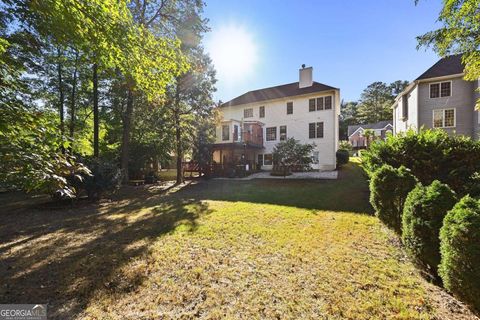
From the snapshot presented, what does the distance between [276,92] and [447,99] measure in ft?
50.7

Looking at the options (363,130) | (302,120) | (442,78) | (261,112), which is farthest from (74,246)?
(363,130)

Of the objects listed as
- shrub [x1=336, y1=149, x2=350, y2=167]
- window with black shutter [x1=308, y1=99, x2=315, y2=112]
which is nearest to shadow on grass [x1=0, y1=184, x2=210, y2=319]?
window with black shutter [x1=308, y1=99, x2=315, y2=112]

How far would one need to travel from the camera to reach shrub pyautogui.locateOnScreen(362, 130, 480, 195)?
6.85 meters

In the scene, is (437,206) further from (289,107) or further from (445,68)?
(445,68)

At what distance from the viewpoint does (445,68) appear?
18.0 metres

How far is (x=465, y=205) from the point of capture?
9.41ft

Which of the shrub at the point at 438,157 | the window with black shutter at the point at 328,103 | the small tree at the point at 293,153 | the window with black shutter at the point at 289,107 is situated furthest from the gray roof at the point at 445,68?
the shrub at the point at 438,157

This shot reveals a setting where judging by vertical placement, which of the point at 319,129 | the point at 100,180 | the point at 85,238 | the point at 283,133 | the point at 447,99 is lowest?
the point at 85,238

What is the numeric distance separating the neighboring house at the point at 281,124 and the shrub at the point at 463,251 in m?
18.0

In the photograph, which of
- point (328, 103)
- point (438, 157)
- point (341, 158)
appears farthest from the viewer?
point (341, 158)

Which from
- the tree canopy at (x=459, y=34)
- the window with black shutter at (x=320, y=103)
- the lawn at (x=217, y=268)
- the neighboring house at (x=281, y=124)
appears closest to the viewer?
the lawn at (x=217, y=268)

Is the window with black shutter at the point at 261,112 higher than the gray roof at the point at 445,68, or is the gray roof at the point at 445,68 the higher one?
the gray roof at the point at 445,68

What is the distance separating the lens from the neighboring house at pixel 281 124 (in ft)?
70.2

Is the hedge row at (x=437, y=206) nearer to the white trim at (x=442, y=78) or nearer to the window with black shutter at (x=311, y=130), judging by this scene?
the window with black shutter at (x=311, y=130)
